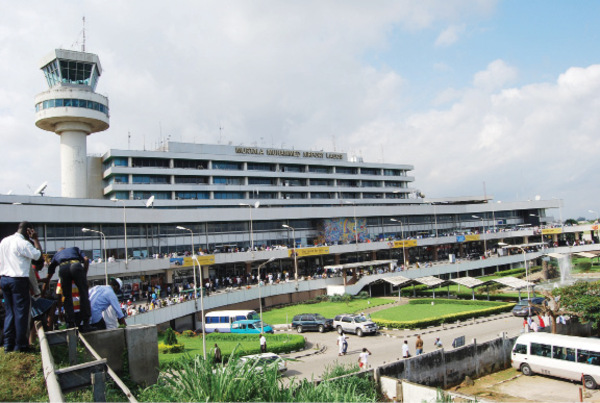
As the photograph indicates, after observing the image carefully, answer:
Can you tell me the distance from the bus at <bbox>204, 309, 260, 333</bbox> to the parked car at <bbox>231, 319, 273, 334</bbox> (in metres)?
0.45

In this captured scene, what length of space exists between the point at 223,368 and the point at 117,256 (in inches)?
1787

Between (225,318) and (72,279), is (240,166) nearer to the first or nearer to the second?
(225,318)

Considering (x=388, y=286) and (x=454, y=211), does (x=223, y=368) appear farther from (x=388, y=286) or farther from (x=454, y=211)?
(x=454, y=211)

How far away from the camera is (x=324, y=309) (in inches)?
1858

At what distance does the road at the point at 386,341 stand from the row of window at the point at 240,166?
130ft

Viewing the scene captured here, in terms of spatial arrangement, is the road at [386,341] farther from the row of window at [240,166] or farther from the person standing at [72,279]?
the row of window at [240,166]

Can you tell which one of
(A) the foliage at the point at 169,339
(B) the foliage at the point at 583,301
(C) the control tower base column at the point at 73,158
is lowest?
(A) the foliage at the point at 169,339

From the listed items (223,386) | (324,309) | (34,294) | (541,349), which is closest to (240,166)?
(324,309)

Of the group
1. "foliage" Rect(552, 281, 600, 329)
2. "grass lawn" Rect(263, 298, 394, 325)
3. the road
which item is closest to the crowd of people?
the road

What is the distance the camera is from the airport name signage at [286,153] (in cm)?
7550

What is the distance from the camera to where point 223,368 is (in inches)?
329

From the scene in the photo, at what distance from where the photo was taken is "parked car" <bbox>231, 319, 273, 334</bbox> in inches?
1414

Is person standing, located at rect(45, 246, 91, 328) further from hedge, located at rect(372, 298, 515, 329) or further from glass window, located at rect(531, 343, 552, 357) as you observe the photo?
hedge, located at rect(372, 298, 515, 329)

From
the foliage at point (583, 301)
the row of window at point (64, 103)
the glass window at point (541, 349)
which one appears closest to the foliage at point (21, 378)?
the glass window at point (541, 349)
